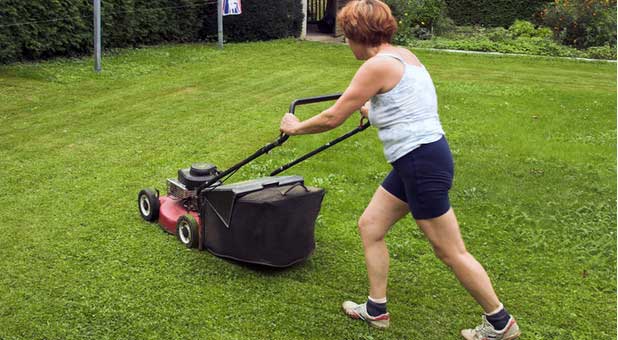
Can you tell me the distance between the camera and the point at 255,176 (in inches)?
211

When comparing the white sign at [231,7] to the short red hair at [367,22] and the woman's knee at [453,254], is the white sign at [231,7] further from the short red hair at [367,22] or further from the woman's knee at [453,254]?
the woman's knee at [453,254]

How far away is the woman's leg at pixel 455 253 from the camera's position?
2.91 m

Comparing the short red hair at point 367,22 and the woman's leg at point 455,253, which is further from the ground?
the short red hair at point 367,22

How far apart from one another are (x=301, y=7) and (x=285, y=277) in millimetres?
12381

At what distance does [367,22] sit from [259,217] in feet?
3.97

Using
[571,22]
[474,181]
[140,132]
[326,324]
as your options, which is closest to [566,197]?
[474,181]

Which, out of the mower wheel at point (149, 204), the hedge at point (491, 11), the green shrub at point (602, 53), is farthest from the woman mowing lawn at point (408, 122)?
the hedge at point (491, 11)

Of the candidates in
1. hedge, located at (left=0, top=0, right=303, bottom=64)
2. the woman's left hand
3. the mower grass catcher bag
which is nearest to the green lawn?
the mower grass catcher bag

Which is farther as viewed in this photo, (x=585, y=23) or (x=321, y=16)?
(x=321, y=16)

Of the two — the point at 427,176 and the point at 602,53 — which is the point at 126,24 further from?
the point at 427,176

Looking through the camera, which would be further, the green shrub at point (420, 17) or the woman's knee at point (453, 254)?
the green shrub at point (420, 17)

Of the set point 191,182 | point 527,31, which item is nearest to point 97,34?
point 191,182

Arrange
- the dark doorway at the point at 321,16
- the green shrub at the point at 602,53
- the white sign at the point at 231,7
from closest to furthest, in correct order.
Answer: the white sign at the point at 231,7, the green shrub at the point at 602,53, the dark doorway at the point at 321,16

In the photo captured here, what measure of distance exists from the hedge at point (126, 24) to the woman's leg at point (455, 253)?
796cm
